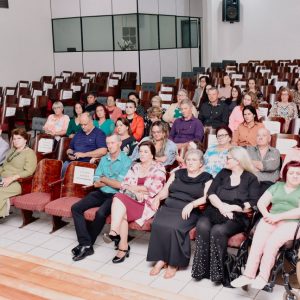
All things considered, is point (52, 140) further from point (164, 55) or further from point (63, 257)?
point (164, 55)

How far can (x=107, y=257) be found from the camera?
443 cm

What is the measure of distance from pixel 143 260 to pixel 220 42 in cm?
1590

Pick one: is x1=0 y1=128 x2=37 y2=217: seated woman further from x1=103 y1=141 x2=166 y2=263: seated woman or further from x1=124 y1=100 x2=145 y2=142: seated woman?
x1=124 y1=100 x2=145 y2=142: seated woman

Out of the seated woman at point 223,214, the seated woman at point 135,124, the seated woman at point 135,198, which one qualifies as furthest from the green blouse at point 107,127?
the seated woman at point 223,214

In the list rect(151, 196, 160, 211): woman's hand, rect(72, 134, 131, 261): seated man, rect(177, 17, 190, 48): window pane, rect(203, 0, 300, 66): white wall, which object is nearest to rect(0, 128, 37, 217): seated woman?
rect(72, 134, 131, 261): seated man

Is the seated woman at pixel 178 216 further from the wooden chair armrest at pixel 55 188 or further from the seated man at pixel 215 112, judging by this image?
the seated man at pixel 215 112

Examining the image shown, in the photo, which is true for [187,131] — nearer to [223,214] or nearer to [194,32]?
[223,214]

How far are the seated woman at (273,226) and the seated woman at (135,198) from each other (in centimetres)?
104

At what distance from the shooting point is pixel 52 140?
5.92 meters

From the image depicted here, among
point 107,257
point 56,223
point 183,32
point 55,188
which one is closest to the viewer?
point 107,257

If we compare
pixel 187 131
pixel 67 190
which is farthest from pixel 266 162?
pixel 67 190

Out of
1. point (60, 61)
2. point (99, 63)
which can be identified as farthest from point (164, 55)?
point (60, 61)

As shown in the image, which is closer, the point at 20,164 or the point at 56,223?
the point at 56,223

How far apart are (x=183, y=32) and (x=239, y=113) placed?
9.53m
